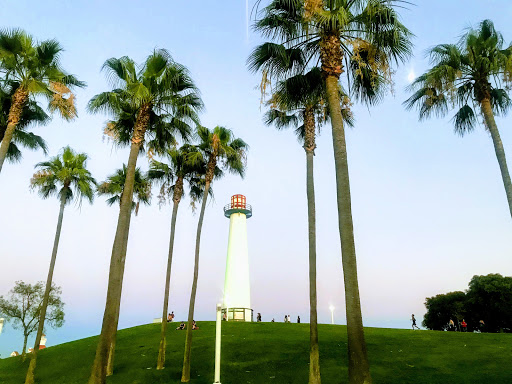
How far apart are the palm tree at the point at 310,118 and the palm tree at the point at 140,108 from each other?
4.92 meters

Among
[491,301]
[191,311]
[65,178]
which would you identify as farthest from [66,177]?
[491,301]

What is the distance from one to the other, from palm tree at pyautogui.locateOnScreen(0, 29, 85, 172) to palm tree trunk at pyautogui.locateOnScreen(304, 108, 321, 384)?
12.3 meters

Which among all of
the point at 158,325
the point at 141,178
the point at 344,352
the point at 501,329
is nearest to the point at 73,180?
the point at 141,178

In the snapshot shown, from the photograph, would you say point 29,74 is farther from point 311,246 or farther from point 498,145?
point 498,145

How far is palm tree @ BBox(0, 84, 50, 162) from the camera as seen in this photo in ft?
64.8

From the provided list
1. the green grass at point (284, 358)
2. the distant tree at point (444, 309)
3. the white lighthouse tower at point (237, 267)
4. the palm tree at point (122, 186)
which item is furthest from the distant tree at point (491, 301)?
the palm tree at point (122, 186)

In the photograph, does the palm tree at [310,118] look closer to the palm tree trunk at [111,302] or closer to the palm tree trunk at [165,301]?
the palm tree trunk at [111,302]

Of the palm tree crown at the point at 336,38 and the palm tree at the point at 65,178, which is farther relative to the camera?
the palm tree at the point at 65,178

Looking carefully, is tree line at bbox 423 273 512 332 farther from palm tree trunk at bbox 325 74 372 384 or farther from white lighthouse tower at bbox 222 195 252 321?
palm tree trunk at bbox 325 74 372 384

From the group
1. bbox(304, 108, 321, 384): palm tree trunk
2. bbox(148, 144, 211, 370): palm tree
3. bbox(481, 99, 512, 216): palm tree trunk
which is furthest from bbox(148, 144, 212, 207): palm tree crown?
bbox(481, 99, 512, 216): palm tree trunk

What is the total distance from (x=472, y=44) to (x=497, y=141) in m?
4.93

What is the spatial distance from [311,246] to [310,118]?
725cm

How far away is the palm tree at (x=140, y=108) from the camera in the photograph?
16.1 metres

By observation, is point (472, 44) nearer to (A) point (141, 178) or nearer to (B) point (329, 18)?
(B) point (329, 18)
